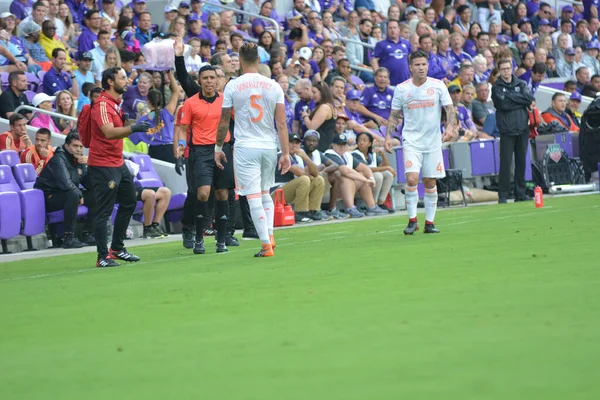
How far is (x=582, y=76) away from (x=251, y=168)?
21.5 metres

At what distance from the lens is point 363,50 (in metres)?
29.2

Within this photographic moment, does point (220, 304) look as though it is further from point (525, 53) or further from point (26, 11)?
point (525, 53)

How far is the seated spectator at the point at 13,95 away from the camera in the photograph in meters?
19.3

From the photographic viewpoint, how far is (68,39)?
2273 centimetres

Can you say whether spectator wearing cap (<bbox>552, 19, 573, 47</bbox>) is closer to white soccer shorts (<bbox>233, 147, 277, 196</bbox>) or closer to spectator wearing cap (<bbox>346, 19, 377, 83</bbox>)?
spectator wearing cap (<bbox>346, 19, 377, 83</bbox>)

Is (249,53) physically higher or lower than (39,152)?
higher

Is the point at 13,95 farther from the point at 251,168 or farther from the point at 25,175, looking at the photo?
the point at 251,168

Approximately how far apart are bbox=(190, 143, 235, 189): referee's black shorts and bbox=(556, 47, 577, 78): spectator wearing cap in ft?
69.5

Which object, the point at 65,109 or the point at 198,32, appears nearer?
the point at 65,109

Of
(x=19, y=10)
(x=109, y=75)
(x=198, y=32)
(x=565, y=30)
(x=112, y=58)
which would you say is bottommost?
(x=109, y=75)

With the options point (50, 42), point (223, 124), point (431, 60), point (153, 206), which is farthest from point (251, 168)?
point (431, 60)

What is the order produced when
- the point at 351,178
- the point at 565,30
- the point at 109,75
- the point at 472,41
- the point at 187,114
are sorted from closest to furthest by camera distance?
1. the point at 109,75
2. the point at 187,114
3. the point at 351,178
4. the point at 472,41
5. the point at 565,30

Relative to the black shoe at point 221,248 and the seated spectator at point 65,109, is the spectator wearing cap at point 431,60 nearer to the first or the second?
the seated spectator at point 65,109

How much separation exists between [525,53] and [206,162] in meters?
19.2
